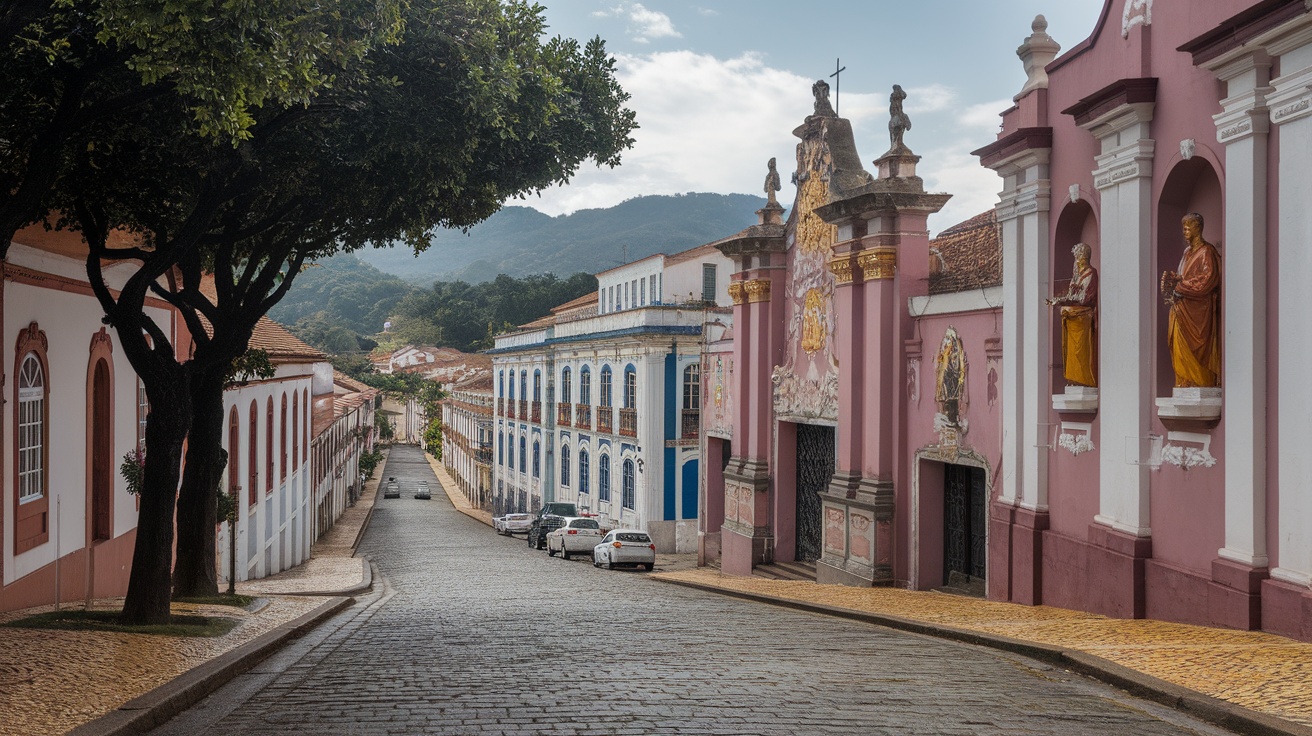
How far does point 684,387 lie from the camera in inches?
1228

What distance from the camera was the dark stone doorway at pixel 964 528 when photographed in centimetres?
1447

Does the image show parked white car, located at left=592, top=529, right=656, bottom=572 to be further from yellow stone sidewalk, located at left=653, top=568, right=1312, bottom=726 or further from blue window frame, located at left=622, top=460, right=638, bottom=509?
yellow stone sidewalk, located at left=653, top=568, right=1312, bottom=726

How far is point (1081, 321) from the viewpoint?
10.9 meters

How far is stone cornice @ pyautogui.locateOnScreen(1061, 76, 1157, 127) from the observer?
9.80 metres

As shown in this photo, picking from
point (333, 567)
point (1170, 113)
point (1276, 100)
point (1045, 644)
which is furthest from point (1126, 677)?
point (333, 567)

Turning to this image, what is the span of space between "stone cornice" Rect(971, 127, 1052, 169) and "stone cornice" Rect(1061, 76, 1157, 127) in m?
1.10

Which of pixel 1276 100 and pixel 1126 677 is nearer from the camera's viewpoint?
pixel 1126 677

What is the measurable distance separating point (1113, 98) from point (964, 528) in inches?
265

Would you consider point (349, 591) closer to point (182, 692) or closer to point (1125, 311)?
point (182, 692)

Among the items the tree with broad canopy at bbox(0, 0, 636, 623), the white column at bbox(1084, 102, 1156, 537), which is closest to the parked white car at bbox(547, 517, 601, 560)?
the tree with broad canopy at bbox(0, 0, 636, 623)

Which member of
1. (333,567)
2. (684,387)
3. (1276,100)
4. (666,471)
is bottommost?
(333,567)

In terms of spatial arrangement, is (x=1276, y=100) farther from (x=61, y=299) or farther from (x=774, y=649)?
(x=61, y=299)

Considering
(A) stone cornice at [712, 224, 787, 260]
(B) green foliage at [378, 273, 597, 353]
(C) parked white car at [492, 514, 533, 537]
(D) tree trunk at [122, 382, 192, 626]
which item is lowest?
(C) parked white car at [492, 514, 533, 537]

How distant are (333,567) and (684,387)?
11004mm
